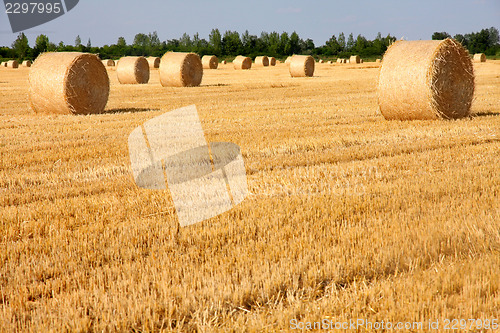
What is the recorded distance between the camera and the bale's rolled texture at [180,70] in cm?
2422

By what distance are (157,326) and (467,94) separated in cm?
1050

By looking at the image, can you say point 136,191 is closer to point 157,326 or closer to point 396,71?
point 157,326

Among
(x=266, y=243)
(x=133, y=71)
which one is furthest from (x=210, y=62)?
(x=266, y=243)

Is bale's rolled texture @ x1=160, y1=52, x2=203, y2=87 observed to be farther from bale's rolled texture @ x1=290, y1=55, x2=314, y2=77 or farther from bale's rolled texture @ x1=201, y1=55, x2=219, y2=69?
bale's rolled texture @ x1=201, y1=55, x2=219, y2=69

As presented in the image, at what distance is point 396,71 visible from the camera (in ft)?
37.3

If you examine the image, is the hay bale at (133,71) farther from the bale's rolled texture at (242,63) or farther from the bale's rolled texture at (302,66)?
the bale's rolled texture at (242,63)

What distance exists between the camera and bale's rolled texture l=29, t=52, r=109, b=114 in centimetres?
1355

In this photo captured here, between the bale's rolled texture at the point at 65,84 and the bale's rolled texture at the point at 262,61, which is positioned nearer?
the bale's rolled texture at the point at 65,84

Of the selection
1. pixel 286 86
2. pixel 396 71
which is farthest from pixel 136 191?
pixel 286 86

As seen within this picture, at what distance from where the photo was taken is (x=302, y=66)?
3228cm

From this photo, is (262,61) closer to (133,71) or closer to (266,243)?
(133,71)

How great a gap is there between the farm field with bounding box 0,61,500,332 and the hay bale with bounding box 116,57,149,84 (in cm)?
2010

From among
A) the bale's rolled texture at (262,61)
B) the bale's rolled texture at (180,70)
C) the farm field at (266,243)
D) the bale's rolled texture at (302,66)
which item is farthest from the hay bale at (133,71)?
the bale's rolled texture at (262,61)

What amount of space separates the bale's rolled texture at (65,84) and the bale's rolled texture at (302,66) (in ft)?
64.0
